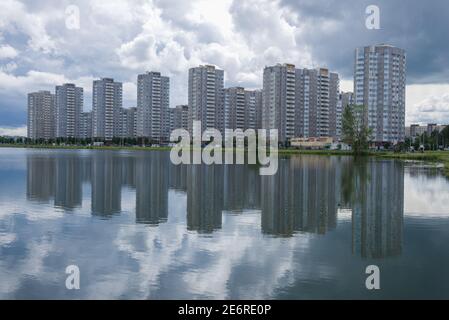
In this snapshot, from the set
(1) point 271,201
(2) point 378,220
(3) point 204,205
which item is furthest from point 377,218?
(3) point 204,205

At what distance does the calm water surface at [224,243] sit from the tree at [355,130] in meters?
79.1

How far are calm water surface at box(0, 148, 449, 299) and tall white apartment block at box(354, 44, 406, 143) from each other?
135 m

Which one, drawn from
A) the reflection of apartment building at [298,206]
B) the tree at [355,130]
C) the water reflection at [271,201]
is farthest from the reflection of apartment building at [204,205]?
the tree at [355,130]

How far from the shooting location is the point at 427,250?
17.3 m

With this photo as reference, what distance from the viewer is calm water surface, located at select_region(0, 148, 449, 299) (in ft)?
42.7

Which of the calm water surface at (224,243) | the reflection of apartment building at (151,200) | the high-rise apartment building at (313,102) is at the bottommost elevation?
the calm water surface at (224,243)

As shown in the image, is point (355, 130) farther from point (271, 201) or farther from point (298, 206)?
point (298, 206)

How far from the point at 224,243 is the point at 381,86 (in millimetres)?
155724

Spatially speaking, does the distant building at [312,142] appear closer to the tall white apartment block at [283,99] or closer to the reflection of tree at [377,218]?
the tall white apartment block at [283,99]

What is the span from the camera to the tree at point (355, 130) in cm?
11175

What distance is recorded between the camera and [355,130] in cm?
11244
